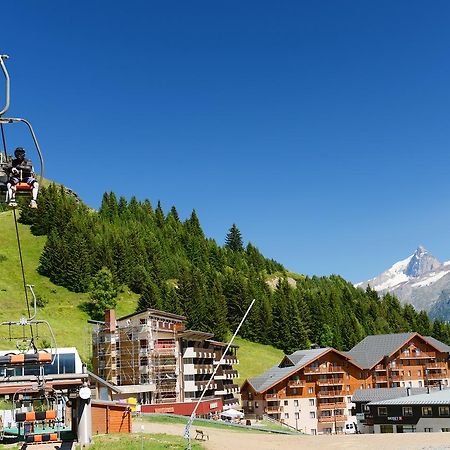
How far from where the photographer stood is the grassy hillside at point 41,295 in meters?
114

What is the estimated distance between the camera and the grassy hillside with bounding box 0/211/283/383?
115562mm

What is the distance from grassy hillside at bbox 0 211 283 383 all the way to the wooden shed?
5812 cm

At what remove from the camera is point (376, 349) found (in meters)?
125

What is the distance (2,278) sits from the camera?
461ft

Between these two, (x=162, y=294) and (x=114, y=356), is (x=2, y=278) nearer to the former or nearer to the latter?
(x=162, y=294)

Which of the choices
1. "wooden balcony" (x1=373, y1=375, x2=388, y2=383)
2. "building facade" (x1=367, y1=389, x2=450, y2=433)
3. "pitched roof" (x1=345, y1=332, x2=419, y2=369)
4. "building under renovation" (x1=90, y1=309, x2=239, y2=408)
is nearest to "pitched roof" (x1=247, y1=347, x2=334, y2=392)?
"building under renovation" (x1=90, y1=309, x2=239, y2=408)

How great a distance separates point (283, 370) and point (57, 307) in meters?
52.2

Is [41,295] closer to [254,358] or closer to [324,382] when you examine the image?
[254,358]

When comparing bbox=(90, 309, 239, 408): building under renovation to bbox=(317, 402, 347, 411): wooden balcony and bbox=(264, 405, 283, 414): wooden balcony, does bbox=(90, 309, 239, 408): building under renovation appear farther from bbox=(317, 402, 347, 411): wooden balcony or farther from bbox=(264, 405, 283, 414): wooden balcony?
bbox=(317, 402, 347, 411): wooden balcony

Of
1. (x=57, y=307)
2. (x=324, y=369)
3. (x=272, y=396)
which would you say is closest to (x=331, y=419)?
(x=324, y=369)

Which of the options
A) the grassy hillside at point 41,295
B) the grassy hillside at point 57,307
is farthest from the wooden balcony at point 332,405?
the grassy hillside at point 41,295

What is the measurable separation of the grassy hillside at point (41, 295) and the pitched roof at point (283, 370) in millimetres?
30926

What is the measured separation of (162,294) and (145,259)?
2440 centimetres

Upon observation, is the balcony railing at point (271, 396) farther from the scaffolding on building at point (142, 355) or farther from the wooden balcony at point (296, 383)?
the scaffolding on building at point (142, 355)
